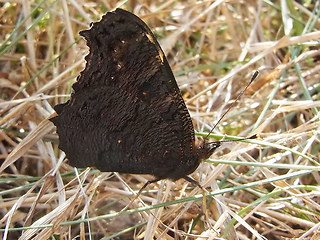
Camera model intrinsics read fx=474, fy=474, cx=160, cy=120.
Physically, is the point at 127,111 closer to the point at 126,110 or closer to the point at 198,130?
the point at 126,110

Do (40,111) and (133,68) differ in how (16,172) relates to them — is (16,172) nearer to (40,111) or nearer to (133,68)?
(40,111)

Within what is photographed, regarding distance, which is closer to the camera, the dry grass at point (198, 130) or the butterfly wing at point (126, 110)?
the butterfly wing at point (126, 110)

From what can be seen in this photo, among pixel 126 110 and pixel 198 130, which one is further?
pixel 198 130

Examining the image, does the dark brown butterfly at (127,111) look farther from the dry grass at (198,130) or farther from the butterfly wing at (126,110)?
the dry grass at (198,130)

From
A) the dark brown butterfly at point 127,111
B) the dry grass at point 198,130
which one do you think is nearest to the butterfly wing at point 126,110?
the dark brown butterfly at point 127,111

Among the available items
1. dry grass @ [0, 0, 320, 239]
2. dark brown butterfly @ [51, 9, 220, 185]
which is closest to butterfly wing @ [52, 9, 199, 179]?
dark brown butterfly @ [51, 9, 220, 185]

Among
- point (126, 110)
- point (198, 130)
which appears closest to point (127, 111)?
point (126, 110)
